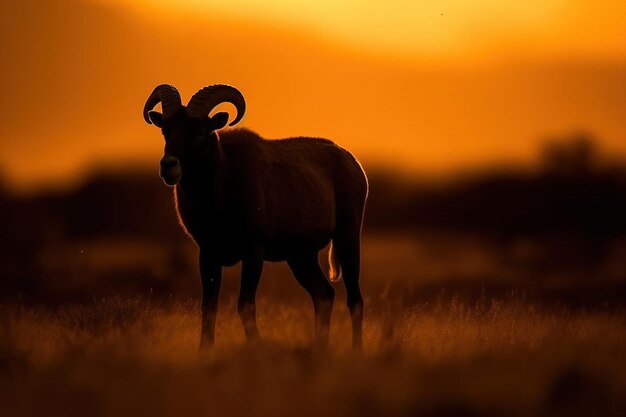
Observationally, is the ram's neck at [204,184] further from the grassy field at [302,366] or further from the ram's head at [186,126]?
the grassy field at [302,366]

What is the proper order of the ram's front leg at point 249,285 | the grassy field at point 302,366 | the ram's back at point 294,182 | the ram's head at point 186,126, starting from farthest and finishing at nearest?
the ram's back at point 294,182, the ram's front leg at point 249,285, the ram's head at point 186,126, the grassy field at point 302,366

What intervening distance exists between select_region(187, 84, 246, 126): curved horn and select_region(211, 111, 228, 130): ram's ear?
11 centimetres

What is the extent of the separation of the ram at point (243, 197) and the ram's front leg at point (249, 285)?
11 mm

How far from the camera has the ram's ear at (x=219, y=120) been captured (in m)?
16.4

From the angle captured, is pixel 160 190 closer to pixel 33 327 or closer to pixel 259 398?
pixel 33 327

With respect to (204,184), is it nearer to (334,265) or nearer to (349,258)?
(349,258)

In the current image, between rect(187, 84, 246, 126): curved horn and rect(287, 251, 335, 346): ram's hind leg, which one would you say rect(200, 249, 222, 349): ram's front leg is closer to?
rect(187, 84, 246, 126): curved horn

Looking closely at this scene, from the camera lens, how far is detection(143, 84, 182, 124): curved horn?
16219mm

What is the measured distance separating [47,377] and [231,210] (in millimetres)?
4579

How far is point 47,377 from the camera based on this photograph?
12148 mm

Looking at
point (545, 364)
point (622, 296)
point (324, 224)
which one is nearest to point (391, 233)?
point (622, 296)

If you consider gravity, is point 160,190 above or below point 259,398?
below

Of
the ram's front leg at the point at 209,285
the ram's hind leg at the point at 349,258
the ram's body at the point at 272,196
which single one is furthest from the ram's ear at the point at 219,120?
the ram's hind leg at the point at 349,258

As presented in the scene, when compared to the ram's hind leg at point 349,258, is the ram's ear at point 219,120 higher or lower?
higher
